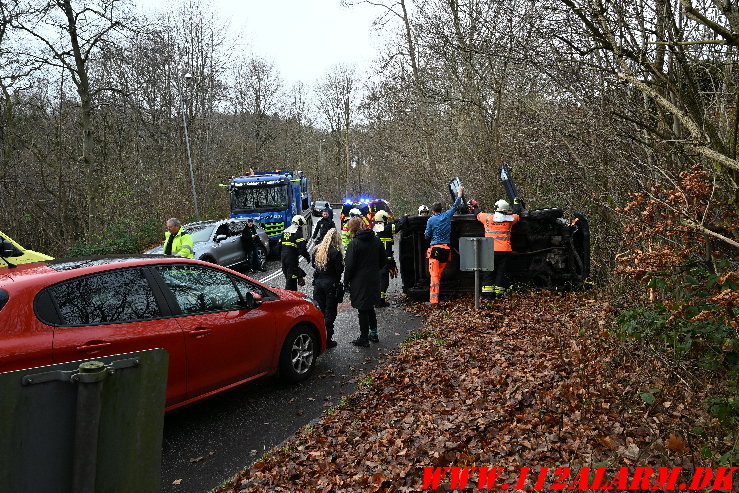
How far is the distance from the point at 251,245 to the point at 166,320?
10.6 meters

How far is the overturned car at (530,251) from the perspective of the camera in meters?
9.16

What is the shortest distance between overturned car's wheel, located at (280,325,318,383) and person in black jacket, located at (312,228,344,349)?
114 cm

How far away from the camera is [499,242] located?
9.00m

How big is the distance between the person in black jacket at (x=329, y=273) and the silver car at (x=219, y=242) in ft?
20.5

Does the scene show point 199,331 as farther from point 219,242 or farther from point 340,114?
point 340,114

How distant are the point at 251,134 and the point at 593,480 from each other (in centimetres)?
4022

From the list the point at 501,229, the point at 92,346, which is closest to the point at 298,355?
the point at 92,346

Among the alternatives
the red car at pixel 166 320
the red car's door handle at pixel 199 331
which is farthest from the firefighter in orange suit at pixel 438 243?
the red car's door handle at pixel 199 331

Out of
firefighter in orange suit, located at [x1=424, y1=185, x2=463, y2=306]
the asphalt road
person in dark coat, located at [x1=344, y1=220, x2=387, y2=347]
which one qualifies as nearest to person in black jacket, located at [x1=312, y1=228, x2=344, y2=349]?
person in dark coat, located at [x1=344, y1=220, x2=387, y2=347]

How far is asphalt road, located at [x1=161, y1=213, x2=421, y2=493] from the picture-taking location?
448cm

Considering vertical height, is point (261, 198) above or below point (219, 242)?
above

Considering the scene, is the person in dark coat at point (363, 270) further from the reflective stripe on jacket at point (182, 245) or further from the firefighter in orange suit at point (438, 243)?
the reflective stripe on jacket at point (182, 245)

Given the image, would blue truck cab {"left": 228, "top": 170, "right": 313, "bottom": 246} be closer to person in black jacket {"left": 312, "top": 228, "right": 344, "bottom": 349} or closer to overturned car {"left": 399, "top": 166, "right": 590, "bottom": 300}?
overturned car {"left": 399, "top": 166, "right": 590, "bottom": 300}

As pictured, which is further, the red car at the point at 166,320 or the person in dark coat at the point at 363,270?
the person in dark coat at the point at 363,270
